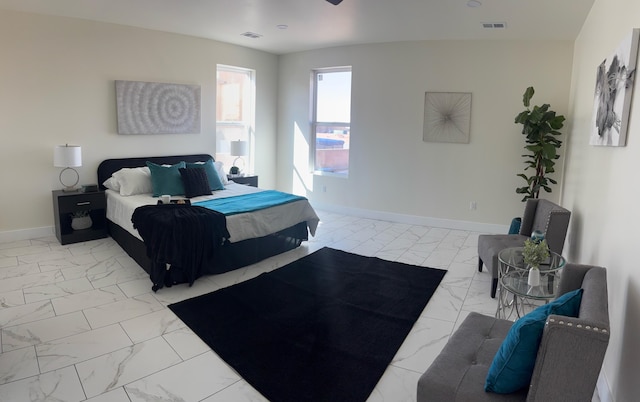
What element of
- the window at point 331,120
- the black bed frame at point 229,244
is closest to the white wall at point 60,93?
the black bed frame at point 229,244

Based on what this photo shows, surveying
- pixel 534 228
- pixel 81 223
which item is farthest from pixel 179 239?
pixel 534 228

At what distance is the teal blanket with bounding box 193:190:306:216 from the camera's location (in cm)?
427

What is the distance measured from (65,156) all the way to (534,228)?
511 cm

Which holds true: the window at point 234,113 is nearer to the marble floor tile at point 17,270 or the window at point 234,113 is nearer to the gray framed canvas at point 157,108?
the gray framed canvas at point 157,108

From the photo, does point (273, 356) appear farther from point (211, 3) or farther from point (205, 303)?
point (211, 3)

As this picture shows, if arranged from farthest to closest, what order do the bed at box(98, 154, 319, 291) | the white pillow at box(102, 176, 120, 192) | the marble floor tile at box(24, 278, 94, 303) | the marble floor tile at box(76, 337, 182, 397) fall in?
the white pillow at box(102, 176, 120, 192)
the bed at box(98, 154, 319, 291)
the marble floor tile at box(24, 278, 94, 303)
the marble floor tile at box(76, 337, 182, 397)

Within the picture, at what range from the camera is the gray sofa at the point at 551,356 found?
140 cm

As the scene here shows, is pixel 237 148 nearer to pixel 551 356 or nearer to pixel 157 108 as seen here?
pixel 157 108

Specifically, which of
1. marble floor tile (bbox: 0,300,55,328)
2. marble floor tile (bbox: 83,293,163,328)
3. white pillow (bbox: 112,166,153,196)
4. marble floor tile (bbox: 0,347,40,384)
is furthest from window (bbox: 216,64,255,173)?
marble floor tile (bbox: 0,347,40,384)

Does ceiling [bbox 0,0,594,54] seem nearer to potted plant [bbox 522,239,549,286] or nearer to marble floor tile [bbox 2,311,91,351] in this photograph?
potted plant [bbox 522,239,549,286]

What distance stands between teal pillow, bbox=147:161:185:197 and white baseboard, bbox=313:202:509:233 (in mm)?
2773

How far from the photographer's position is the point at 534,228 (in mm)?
4078

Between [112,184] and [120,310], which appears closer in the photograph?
[120,310]

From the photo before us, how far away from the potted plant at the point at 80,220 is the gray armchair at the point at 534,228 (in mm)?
4561
